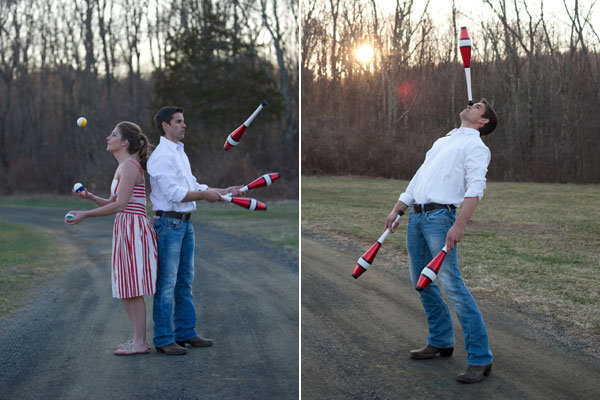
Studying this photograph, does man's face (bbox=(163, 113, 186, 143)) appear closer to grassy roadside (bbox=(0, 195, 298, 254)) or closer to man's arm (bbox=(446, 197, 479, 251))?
man's arm (bbox=(446, 197, 479, 251))

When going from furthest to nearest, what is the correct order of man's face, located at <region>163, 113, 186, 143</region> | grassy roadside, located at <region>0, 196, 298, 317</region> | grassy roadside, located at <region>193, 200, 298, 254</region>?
grassy roadside, located at <region>193, 200, 298, 254</region> → grassy roadside, located at <region>0, 196, 298, 317</region> → man's face, located at <region>163, 113, 186, 143</region>

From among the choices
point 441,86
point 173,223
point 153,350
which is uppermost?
point 441,86

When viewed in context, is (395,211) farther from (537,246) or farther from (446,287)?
(537,246)

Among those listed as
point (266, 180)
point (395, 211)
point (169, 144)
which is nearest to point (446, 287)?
point (395, 211)

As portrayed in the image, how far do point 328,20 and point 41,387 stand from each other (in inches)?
111

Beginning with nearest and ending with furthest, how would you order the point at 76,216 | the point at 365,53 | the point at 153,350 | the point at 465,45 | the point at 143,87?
the point at 465,45
the point at 76,216
the point at 153,350
the point at 365,53
the point at 143,87

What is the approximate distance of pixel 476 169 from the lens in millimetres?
3057

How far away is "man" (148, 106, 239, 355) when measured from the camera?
3.93 meters

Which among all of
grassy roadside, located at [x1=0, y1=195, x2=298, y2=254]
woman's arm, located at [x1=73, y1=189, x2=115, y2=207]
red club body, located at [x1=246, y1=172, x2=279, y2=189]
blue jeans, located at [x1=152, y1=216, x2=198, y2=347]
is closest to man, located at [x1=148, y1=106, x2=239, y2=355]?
blue jeans, located at [x1=152, y1=216, x2=198, y2=347]

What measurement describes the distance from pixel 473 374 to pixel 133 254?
1.86m

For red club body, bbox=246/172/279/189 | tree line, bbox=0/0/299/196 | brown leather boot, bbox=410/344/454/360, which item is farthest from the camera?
tree line, bbox=0/0/299/196

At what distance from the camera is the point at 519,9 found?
396 centimetres

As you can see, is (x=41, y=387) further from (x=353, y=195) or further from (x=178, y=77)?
(x=178, y=77)

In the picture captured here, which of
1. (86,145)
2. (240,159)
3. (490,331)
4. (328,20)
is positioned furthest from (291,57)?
(490,331)
